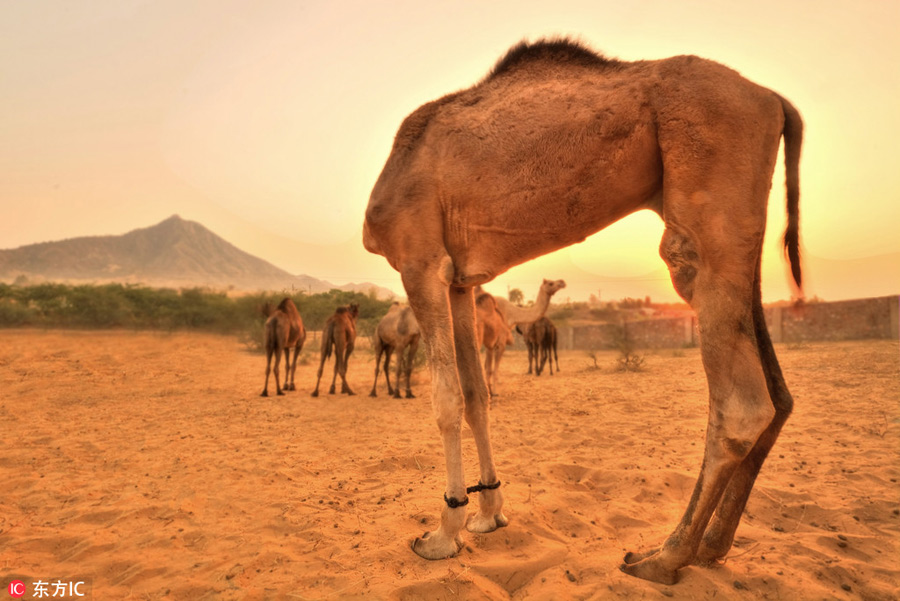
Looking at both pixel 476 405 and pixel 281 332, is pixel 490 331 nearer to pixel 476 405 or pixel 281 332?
pixel 281 332

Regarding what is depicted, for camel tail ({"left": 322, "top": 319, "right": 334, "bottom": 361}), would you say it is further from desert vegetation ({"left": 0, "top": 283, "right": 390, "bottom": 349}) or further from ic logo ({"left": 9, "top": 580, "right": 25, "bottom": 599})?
desert vegetation ({"left": 0, "top": 283, "right": 390, "bottom": 349})

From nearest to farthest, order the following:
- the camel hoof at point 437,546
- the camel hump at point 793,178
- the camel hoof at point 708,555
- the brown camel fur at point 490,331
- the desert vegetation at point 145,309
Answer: the camel hump at point 793,178
the camel hoof at point 708,555
the camel hoof at point 437,546
the brown camel fur at point 490,331
the desert vegetation at point 145,309

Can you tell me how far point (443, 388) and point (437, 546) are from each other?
3.08ft

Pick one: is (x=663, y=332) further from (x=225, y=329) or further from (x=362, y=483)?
(x=225, y=329)

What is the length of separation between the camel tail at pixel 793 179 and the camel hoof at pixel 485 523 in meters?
2.33

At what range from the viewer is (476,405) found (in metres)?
3.33

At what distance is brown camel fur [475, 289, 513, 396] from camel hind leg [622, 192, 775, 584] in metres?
→ 9.29

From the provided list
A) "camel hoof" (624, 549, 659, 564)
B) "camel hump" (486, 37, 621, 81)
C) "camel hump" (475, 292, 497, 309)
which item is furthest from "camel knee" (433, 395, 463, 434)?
"camel hump" (475, 292, 497, 309)

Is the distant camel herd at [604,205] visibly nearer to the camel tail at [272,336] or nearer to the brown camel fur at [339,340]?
the brown camel fur at [339,340]

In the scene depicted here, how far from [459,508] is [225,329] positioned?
106 feet

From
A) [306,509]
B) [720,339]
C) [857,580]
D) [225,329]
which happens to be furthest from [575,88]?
[225,329]

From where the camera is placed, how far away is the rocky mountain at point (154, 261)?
401 feet

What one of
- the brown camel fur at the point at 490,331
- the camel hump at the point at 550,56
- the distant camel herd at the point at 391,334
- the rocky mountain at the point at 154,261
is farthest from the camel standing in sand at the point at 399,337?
the rocky mountain at the point at 154,261

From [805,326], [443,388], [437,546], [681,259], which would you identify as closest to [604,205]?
[681,259]
